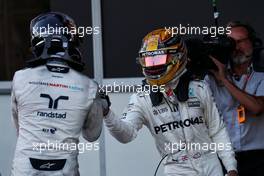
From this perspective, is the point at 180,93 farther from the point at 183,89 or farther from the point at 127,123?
the point at 127,123

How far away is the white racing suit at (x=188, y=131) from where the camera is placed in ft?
13.8

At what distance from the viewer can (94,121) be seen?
400 centimetres

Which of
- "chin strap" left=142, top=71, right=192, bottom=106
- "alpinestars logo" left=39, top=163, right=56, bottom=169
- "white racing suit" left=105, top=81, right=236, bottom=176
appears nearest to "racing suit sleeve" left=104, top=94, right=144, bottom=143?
"white racing suit" left=105, top=81, right=236, bottom=176

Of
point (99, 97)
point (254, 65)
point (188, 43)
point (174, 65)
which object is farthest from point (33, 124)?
point (254, 65)

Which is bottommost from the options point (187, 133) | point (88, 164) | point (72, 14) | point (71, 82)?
point (88, 164)

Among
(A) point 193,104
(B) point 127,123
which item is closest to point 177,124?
(A) point 193,104

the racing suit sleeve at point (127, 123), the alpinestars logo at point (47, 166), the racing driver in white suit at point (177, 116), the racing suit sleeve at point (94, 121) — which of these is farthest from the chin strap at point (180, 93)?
the alpinestars logo at point (47, 166)

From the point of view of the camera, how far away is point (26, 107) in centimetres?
388

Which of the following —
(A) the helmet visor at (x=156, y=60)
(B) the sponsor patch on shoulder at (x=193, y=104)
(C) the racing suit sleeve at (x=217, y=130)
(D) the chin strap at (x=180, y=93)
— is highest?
(A) the helmet visor at (x=156, y=60)

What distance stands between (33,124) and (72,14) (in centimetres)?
285

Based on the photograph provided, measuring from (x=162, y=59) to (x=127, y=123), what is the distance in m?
0.43

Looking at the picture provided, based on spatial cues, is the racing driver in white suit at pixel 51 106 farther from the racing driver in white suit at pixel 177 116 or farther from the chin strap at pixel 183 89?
the chin strap at pixel 183 89

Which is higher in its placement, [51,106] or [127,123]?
[51,106]

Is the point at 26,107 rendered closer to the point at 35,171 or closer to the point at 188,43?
the point at 35,171
